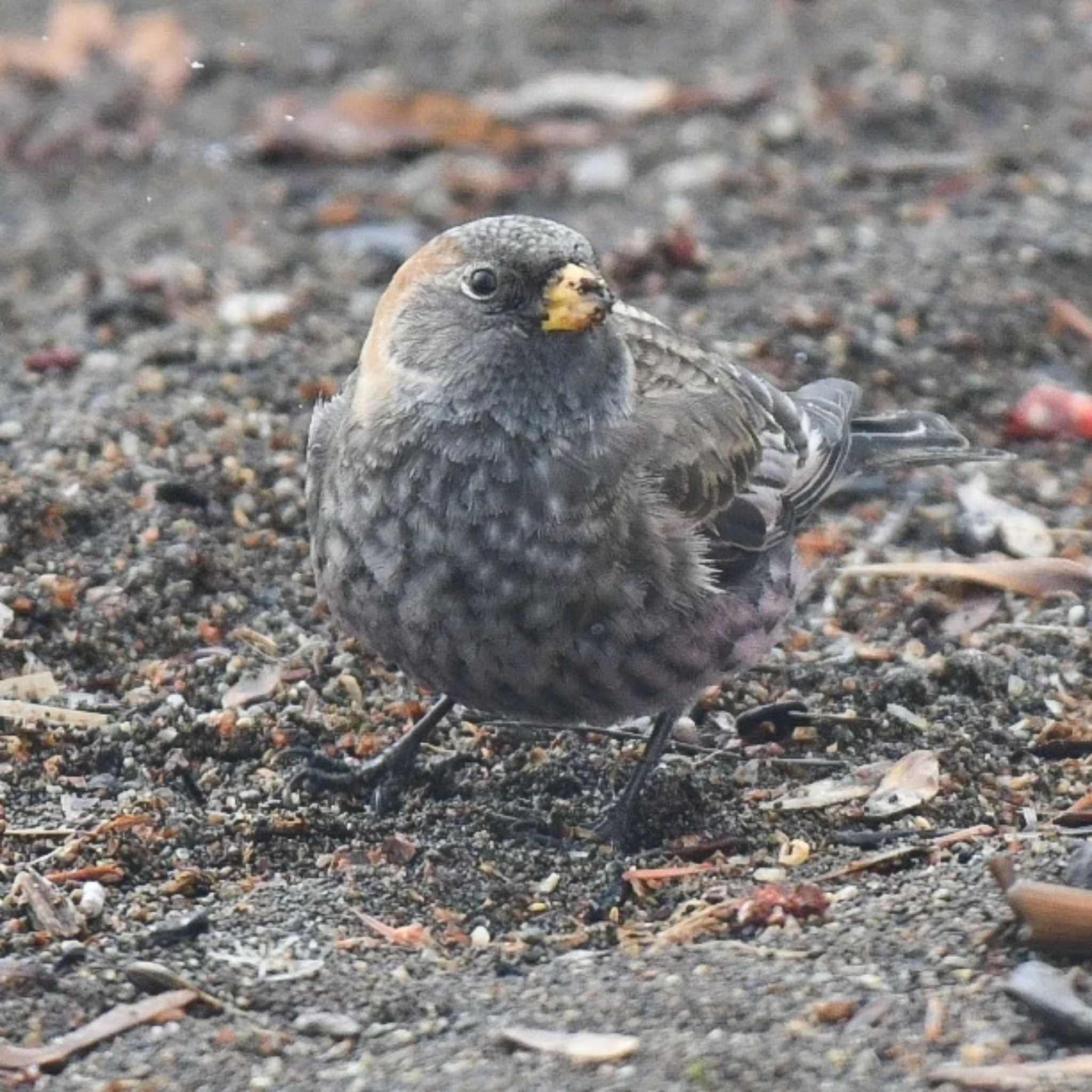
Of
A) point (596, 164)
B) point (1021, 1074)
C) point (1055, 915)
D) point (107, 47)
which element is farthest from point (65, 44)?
point (1021, 1074)

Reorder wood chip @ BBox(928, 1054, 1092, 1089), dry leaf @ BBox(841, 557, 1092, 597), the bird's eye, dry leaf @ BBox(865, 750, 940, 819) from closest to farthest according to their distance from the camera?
wood chip @ BBox(928, 1054, 1092, 1089)
the bird's eye
dry leaf @ BBox(865, 750, 940, 819)
dry leaf @ BBox(841, 557, 1092, 597)

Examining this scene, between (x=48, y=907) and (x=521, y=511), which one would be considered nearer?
(x=48, y=907)

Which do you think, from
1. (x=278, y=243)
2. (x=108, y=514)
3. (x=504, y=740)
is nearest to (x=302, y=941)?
(x=504, y=740)

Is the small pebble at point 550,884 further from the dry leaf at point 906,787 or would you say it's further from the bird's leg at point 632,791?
the dry leaf at point 906,787

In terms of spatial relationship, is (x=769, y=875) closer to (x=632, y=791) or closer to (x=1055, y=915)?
(x=632, y=791)

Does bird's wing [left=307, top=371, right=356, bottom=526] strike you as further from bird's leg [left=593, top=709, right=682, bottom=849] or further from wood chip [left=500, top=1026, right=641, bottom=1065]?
wood chip [left=500, top=1026, right=641, bottom=1065]

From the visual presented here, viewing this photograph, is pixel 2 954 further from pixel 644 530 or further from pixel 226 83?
pixel 226 83

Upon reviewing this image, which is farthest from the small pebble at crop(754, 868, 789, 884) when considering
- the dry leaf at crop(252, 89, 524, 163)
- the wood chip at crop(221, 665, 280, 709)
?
the dry leaf at crop(252, 89, 524, 163)
